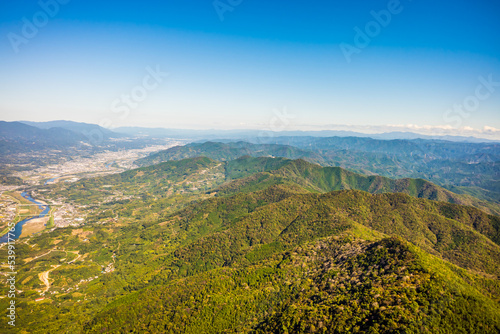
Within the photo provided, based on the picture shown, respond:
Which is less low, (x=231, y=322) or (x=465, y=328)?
(x=465, y=328)

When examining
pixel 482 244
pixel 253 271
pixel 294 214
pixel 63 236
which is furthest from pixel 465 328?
pixel 63 236

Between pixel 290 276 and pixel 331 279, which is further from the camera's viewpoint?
pixel 290 276

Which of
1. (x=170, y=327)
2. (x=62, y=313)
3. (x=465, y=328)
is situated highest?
(x=465, y=328)

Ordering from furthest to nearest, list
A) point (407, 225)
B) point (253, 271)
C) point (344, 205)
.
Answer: point (344, 205), point (407, 225), point (253, 271)

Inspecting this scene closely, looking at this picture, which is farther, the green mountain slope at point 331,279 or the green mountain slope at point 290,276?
the green mountain slope at point 290,276

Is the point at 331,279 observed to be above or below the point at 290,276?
above

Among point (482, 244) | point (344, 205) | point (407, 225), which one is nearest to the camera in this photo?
point (482, 244)

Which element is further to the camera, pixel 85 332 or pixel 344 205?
pixel 344 205

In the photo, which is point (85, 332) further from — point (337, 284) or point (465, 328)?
point (465, 328)

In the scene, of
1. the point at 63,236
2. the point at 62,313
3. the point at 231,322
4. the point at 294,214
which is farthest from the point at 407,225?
the point at 63,236

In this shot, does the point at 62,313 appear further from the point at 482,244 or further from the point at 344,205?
the point at 482,244

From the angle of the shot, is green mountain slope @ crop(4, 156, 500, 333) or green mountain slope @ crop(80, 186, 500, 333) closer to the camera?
green mountain slope @ crop(80, 186, 500, 333)
